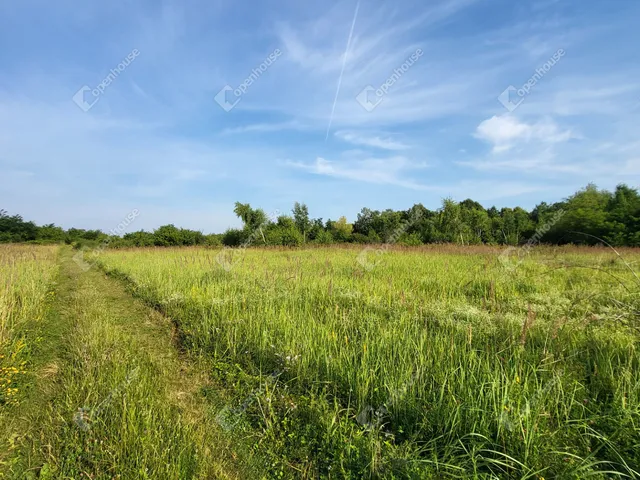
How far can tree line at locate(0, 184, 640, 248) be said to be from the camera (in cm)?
1961

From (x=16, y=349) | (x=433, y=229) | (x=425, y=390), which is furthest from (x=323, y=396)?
(x=433, y=229)

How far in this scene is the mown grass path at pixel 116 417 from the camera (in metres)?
1.94

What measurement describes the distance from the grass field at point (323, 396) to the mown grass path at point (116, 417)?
0.01 meters

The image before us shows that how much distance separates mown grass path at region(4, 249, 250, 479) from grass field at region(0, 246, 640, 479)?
1 cm

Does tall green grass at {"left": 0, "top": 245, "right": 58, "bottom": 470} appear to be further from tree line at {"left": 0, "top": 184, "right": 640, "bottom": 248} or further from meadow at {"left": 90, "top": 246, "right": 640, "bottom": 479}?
tree line at {"left": 0, "top": 184, "right": 640, "bottom": 248}

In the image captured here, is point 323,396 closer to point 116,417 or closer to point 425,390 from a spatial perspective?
point 425,390

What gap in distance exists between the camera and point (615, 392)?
7.24 ft

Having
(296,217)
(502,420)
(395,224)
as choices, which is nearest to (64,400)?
(502,420)

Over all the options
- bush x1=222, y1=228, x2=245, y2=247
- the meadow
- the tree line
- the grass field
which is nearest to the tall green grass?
the grass field

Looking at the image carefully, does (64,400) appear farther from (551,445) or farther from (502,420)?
(551,445)

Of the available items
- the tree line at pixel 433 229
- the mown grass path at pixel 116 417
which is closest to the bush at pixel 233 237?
the tree line at pixel 433 229

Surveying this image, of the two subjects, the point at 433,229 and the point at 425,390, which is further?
the point at 433,229

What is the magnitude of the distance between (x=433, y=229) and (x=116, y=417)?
94.7 feet

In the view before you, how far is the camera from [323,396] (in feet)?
8.36
